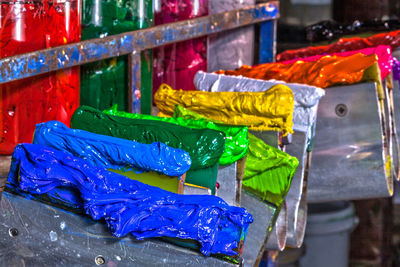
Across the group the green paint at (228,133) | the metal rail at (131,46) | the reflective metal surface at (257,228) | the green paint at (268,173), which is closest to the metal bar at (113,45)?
the metal rail at (131,46)

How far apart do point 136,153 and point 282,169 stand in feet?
0.85

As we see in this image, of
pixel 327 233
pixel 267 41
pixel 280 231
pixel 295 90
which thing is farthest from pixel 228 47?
pixel 327 233

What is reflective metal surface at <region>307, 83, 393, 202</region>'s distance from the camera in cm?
120

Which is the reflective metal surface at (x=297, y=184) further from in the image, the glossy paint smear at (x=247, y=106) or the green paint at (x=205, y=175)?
the green paint at (x=205, y=175)

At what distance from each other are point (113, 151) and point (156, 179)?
60mm

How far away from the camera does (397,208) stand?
3.26 metres

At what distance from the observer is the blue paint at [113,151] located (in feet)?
2.36

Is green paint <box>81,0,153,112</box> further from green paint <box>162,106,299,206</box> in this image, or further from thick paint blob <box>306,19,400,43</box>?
thick paint blob <box>306,19,400,43</box>

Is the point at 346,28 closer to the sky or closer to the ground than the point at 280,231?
closer to the sky

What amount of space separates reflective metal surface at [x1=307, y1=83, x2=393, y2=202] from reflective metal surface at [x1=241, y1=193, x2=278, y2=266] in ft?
1.27

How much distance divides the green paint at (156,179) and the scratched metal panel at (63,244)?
0.28 feet

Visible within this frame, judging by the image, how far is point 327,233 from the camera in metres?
2.70

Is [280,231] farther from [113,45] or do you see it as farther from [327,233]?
[327,233]

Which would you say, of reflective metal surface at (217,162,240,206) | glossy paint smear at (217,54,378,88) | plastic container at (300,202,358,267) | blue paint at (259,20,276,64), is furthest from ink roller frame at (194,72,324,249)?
plastic container at (300,202,358,267)
